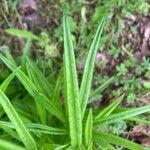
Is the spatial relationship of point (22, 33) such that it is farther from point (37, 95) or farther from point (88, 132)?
point (88, 132)

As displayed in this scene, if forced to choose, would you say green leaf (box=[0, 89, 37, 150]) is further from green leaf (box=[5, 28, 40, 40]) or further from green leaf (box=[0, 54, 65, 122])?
green leaf (box=[5, 28, 40, 40])

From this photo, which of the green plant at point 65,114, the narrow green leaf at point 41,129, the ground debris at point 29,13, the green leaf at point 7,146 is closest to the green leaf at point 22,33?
the ground debris at point 29,13

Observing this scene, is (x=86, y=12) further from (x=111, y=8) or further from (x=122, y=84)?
(x=122, y=84)

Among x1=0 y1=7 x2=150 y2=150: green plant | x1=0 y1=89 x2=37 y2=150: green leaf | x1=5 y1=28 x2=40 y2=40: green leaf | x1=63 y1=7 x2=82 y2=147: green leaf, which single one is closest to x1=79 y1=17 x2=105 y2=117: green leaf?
x1=0 y1=7 x2=150 y2=150: green plant

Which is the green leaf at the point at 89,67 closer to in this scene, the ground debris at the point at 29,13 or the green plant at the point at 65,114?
the green plant at the point at 65,114

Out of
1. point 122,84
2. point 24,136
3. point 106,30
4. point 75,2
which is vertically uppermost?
point 75,2

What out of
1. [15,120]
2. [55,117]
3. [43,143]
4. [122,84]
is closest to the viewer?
[15,120]

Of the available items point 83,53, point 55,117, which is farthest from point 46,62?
point 55,117

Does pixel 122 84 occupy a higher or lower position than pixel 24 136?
lower
